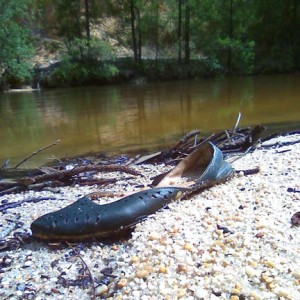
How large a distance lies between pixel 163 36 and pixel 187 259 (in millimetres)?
36363

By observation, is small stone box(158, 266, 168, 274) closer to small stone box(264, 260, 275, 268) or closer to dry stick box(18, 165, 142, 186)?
small stone box(264, 260, 275, 268)

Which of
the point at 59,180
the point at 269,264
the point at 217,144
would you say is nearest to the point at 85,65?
the point at 217,144

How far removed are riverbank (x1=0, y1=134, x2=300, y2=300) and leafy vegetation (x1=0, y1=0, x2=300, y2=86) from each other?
28.5 meters

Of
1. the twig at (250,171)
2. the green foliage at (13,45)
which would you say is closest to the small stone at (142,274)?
the twig at (250,171)

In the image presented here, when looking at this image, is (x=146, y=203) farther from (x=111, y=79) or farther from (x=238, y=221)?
(x=111, y=79)

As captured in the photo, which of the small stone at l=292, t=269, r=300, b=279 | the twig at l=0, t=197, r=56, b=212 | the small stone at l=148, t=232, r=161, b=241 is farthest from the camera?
the twig at l=0, t=197, r=56, b=212

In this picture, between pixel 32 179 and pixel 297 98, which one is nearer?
pixel 32 179

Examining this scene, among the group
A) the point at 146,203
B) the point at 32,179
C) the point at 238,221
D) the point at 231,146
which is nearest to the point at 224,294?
the point at 238,221

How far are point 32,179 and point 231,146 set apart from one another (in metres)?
3.28

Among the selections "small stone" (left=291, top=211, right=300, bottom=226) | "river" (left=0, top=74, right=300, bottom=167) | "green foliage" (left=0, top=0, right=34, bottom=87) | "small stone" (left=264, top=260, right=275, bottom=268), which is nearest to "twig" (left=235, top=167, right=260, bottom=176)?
"small stone" (left=291, top=211, right=300, bottom=226)

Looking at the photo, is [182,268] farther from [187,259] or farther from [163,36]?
[163,36]

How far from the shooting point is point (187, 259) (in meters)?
2.80

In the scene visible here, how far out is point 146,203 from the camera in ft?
11.6

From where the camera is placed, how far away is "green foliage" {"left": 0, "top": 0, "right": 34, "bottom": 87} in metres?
28.5
